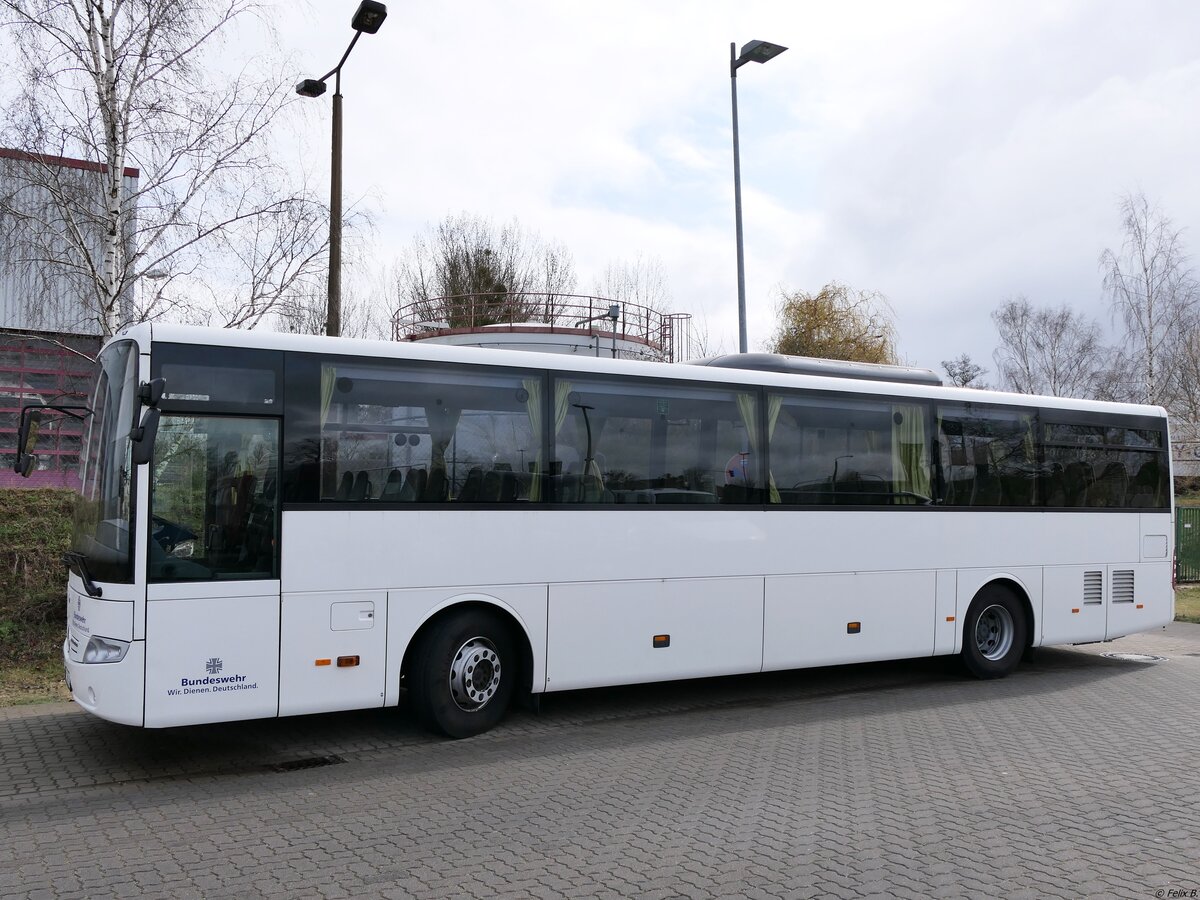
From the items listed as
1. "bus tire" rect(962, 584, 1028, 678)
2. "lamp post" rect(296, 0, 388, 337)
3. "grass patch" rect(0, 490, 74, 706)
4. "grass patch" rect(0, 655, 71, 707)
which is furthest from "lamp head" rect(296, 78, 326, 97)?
"bus tire" rect(962, 584, 1028, 678)

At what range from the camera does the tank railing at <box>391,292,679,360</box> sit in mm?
25719

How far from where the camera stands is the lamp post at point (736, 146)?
16.4m

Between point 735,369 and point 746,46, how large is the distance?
8465mm

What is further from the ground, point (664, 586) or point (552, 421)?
point (552, 421)

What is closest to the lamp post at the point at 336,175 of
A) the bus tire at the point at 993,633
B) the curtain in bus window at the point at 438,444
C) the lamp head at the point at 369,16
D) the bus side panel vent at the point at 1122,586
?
the lamp head at the point at 369,16

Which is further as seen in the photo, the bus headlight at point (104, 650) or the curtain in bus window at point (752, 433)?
the curtain in bus window at point (752, 433)

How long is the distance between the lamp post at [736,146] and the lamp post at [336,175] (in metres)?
6.39

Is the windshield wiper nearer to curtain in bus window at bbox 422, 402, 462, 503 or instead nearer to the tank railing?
curtain in bus window at bbox 422, 402, 462, 503

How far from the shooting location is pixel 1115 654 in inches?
552

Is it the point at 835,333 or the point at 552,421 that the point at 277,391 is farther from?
the point at 835,333

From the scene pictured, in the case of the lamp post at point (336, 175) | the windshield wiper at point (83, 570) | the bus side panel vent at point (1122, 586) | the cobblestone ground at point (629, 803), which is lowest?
the cobblestone ground at point (629, 803)

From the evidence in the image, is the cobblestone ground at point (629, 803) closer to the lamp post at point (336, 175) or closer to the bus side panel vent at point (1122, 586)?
the bus side panel vent at point (1122, 586)

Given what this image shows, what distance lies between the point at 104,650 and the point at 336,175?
883 centimetres

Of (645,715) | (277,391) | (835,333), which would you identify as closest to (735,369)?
(645,715)
